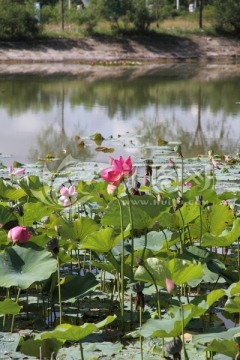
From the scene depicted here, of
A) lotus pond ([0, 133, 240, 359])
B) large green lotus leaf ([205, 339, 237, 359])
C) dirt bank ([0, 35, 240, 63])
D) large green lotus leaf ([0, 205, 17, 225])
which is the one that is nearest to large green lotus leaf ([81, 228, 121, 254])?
lotus pond ([0, 133, 240, 359])

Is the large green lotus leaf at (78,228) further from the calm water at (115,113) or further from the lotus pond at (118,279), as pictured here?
the calm water at (115,113)

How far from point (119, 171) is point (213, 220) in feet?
1.94

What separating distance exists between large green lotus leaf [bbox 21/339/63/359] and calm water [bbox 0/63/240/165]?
483 cm

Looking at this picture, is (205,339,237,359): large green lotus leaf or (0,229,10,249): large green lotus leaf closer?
(205,339,237,359): large green lotus leaf

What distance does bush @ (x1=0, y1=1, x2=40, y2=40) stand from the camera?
95.1 feet

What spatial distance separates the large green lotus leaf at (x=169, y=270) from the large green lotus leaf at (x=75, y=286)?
371 mm

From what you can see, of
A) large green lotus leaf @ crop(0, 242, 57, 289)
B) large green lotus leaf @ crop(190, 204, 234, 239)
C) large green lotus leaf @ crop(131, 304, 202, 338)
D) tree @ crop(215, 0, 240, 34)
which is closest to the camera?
large green lotus leaf @ crop(131, 304, 202, 338)

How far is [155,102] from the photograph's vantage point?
12.5 meters

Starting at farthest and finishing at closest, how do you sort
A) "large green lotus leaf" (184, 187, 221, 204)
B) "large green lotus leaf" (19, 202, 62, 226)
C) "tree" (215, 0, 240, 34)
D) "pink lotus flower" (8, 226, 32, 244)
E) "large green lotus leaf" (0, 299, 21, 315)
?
1. "tree" (215, 0, 240, 34)
2. "large green lotus leaf" (184, 187, 221, 204)
3. "large green lotus leaf" (19, 202, 62, 226)
4. "pink lotus flower" (8, 226, 32, 244)
5. "large green lotus leaf" (0, 299, 21, 315)

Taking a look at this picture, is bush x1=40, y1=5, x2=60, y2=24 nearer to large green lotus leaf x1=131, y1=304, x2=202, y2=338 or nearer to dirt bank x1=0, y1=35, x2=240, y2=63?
dirt bank x1=0, y1=35, x2=240, y2=63

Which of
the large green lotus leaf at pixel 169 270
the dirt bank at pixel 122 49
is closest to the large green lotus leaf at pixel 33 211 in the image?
the large green lotus leaf at pixel 169 270

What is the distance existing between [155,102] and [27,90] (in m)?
2.71

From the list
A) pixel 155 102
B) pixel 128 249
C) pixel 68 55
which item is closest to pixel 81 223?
pixel 128 249

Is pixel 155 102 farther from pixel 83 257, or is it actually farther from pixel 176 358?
pixel 176 358
